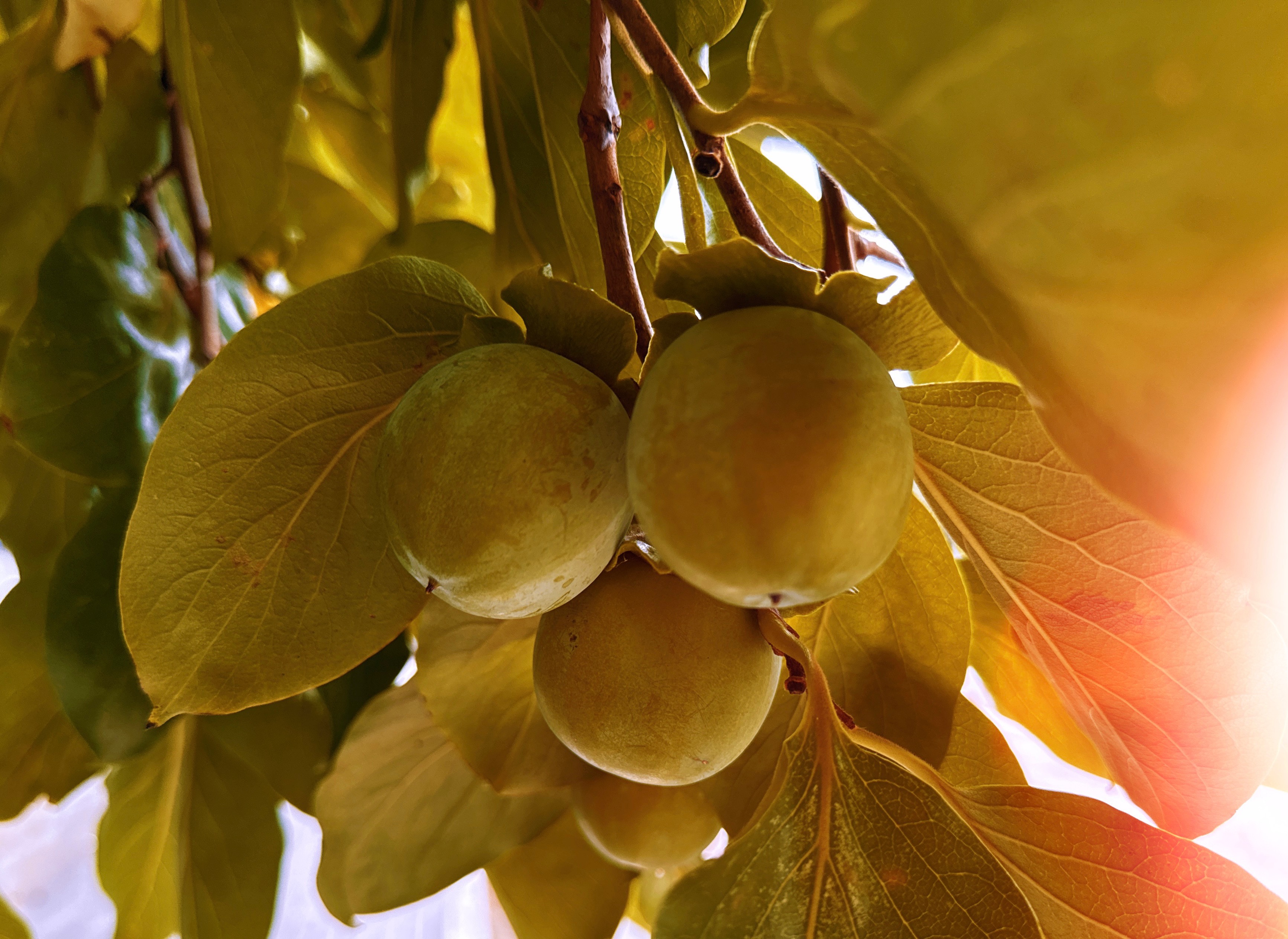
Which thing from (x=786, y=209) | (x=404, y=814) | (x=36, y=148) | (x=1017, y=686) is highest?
(x=36, y=148)

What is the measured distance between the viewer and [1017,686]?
54cm

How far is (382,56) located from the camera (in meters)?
0.68

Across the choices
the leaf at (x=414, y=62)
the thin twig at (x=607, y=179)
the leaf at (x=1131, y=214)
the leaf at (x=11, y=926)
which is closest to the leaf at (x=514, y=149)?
the leaf at (x=414, y=62)

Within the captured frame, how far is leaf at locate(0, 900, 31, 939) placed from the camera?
26.2 inches

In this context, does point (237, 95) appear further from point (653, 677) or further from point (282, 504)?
point (653, 677)

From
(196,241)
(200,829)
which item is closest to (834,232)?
(196,241)

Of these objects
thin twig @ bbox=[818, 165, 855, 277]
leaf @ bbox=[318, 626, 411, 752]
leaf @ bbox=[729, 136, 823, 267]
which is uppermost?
thin twig @ bbox=[818, 165, 855, 277]

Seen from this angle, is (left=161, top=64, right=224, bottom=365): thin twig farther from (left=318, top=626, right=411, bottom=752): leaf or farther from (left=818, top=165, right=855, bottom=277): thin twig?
(left=818, top=165, right=855, bottom=277): thin twig

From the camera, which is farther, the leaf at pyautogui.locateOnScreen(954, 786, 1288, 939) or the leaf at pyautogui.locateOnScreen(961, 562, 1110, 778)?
the leaf at pyautogui.locateOnScreen(961, 562, 1110, 778)

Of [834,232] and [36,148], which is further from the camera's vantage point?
[36,148]

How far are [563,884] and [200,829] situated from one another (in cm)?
28

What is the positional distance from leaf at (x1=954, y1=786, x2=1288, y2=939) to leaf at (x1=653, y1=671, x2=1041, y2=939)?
0.08 meters

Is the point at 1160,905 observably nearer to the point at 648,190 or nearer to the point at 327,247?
the point at 648,190

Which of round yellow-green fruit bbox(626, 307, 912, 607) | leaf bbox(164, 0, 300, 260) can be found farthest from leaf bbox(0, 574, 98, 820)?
round yellow-green fruit bbox(626, 307, 912, 607)
